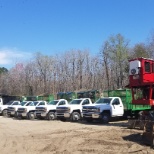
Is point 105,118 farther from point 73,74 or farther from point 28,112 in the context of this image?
point 73,74

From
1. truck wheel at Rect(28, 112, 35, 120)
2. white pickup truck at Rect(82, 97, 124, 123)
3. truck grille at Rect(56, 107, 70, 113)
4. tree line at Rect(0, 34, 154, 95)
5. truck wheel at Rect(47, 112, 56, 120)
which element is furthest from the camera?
tree line at Rect(0, 34, 154, 95)

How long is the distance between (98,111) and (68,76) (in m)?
46.6

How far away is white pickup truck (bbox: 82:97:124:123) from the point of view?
20906 millimetres

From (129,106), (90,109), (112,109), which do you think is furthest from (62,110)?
(129,106)

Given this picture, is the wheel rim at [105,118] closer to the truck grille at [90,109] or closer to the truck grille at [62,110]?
the truck grille at [90,109]

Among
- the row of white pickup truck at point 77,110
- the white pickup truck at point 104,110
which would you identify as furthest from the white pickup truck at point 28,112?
the white pickup truck at point 104,110

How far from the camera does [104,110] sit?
69.1ft

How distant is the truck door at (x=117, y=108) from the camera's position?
21.4 metres

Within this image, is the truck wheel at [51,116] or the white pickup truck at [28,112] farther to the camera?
the white pickup truck at [28,112]

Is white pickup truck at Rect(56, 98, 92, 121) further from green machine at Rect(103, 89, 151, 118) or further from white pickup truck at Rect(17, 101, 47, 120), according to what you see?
white pickup truck at Rect(17, 101, 47, 120)

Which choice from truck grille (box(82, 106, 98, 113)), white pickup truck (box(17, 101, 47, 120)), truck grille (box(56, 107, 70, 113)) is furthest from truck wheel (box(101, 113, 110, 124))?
white pickup truck (box(17, 101, 47, 120))

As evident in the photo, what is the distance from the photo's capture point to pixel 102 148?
425 inches

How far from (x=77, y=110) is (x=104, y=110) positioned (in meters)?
3.10

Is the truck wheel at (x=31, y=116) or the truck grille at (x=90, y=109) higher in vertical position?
the truck grille at (x=90, y=109)
